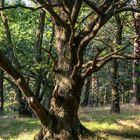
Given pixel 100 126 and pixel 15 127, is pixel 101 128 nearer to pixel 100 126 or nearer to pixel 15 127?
pixel 100 126

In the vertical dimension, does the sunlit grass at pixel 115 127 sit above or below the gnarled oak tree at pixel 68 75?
below

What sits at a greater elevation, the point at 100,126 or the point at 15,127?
the point at 100,126

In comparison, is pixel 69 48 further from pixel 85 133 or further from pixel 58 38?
pixel 85 133

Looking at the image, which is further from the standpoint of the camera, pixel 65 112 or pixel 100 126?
pixel 100 126

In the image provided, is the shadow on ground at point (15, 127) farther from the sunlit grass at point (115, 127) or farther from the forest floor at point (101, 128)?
the sunlit grass at point (115, 127)

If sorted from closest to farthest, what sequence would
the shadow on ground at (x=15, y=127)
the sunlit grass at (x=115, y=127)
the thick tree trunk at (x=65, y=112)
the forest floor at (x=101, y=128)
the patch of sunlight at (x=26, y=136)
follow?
the thick tree trunk at (x=65, y=112)
the sunlit grass at (x=115, y=127)
the forest floor at (x=101, y=128)
the patch of sunlight at (x=26, y=136)
the shadow on ground at (x=15, y=127)

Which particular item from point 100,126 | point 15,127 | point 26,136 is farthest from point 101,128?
point 15,127

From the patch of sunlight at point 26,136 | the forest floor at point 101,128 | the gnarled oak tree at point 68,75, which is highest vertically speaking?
the gnarled oak tree at point 68,75

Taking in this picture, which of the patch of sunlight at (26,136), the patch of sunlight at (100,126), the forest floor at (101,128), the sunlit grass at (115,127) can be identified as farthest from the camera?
the patch of sunlight at (100,126)

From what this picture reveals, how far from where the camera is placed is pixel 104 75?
4853cm

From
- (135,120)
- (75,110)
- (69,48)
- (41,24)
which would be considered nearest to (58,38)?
(69,48)

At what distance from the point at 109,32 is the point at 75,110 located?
1678 cm

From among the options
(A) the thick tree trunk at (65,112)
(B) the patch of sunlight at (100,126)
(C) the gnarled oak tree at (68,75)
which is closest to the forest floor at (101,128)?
(B) the patch of sunlight at (100,126)

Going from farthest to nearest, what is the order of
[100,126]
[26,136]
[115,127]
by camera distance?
[100,126] < [115,127] < [26,136]
